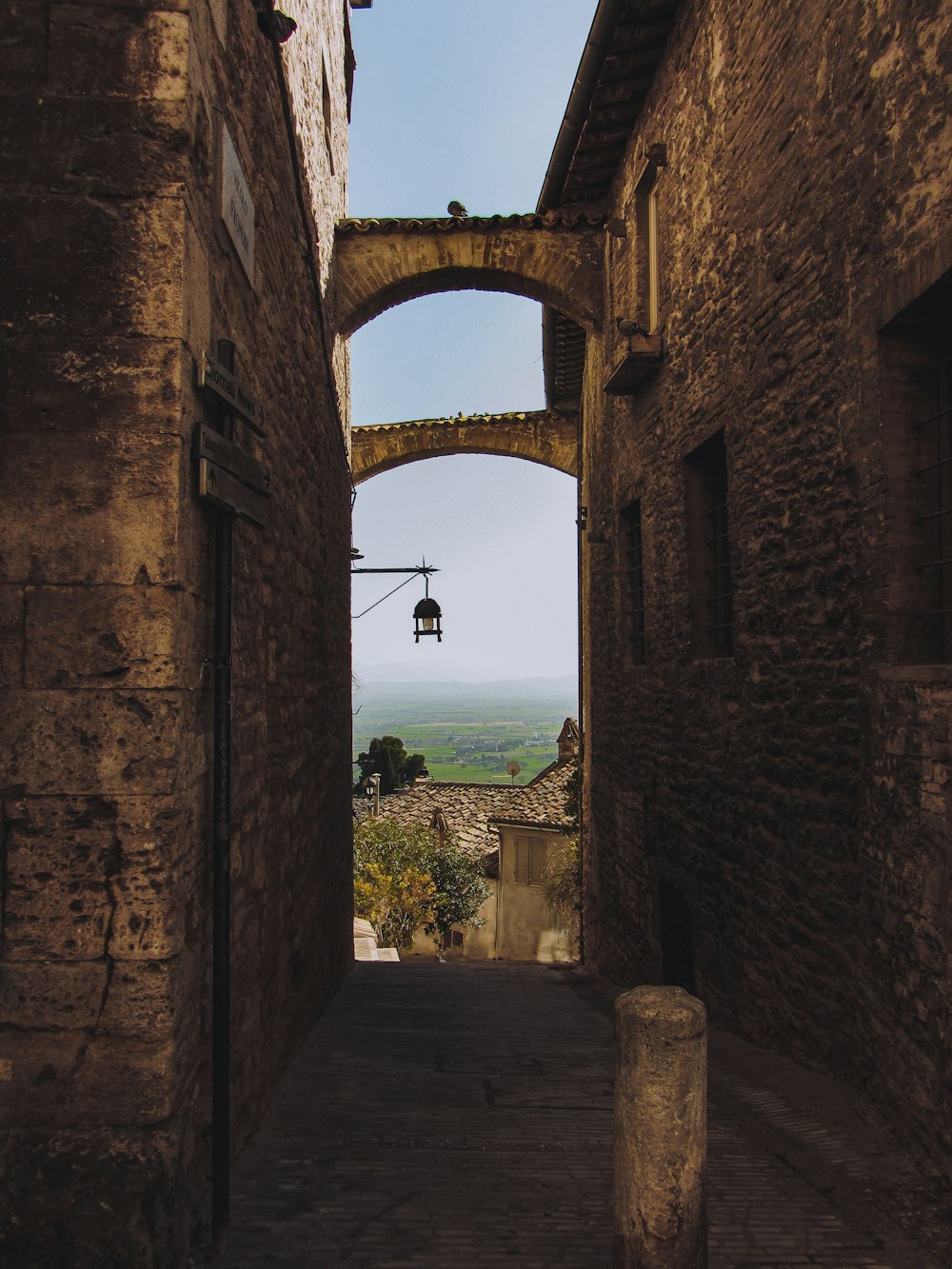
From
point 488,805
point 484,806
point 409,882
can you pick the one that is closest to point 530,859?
point 409,882

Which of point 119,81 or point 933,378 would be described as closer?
point 119,81

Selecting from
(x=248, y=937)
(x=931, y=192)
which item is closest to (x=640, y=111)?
(x=931, y=192)

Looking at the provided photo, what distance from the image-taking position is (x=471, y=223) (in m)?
9.08

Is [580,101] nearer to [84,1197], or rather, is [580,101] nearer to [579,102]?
[579,102]

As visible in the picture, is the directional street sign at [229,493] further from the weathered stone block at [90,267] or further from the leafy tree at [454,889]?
the leafy tree at [454,889]

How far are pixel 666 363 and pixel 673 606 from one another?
197 centimetres

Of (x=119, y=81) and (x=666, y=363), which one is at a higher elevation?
(x=666, y=363)

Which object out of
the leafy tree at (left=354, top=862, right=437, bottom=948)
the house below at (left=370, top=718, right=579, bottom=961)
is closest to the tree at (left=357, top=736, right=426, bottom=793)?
the house below at (left=370, top=718, right=579, bottom=961)

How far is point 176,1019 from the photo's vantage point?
2.46m

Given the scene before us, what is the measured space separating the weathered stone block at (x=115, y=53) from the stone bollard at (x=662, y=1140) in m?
3.06

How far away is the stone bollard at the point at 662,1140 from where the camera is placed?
2.40 meters

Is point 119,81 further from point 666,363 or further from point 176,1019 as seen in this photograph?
point 666,363

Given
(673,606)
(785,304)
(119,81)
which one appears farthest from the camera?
(673,606)

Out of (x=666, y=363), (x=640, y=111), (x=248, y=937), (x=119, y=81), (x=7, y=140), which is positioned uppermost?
(x=640, y=111)
